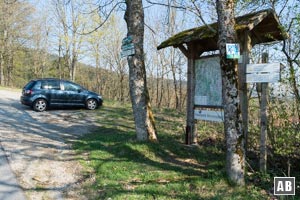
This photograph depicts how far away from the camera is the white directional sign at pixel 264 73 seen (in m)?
5.23

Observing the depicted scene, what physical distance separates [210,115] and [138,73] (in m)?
2.16

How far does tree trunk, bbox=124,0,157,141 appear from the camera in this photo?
7.96 meters

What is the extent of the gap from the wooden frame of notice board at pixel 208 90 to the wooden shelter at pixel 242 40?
0.17m

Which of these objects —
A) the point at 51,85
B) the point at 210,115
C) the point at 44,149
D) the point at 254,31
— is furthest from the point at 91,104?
the point at 254,31

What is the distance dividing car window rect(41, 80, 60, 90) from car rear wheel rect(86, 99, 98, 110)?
1.77 meters

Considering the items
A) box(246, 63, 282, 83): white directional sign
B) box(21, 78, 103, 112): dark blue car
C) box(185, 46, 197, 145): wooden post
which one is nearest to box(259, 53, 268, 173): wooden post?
box(246, 63, 282, 83): white directional sign

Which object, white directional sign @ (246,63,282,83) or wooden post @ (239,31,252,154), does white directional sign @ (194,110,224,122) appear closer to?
wooden post @ (239,31,252,154)

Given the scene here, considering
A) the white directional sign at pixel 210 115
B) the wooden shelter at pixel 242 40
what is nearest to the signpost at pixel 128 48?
the wooden shelter at pixel 242 40

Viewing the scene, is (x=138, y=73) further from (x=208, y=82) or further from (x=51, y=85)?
(x=51, y=85)

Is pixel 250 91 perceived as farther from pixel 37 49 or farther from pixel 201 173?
pixel 37 49

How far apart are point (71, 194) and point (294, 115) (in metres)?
4.07

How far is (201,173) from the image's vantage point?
18.9 feet

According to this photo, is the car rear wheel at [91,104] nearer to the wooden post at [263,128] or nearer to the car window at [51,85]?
the car window at [51,85]

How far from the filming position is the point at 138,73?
26.2ft
